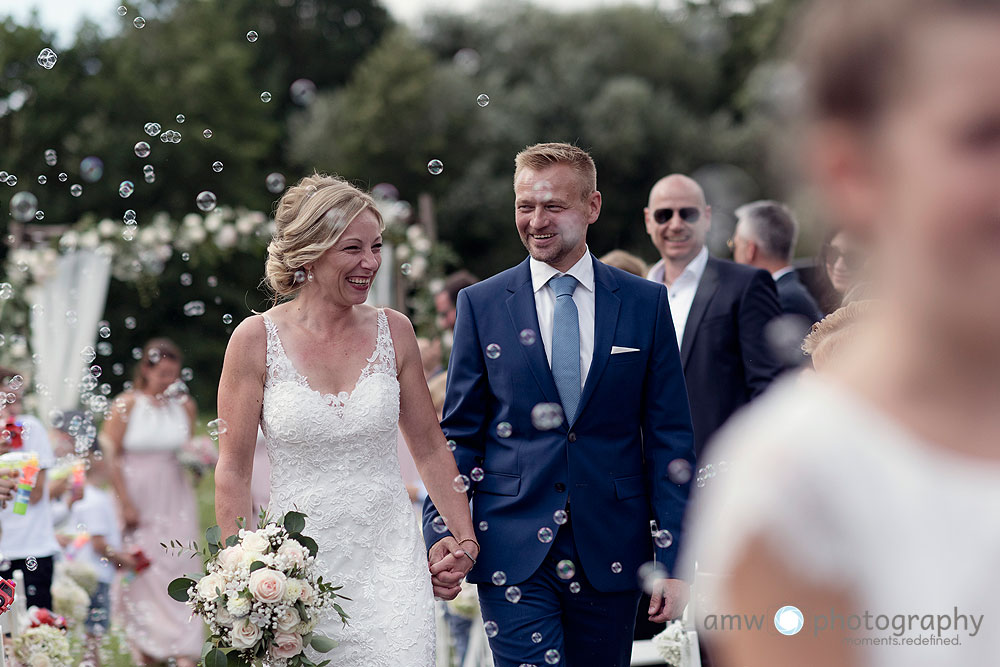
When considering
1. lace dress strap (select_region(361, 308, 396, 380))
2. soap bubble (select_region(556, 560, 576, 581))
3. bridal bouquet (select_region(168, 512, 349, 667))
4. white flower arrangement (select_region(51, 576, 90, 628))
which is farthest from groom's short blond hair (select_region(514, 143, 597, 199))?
white flower arrangement (select_region(51, 576, 90, 628))

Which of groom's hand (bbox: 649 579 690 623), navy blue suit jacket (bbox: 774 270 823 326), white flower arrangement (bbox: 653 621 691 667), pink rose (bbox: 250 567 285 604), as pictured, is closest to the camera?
pink rose (bbox: 250 567 285 604)

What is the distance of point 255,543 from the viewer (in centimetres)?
355

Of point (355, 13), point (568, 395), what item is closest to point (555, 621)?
point (568, 395)

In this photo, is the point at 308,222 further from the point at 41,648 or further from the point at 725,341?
the point at 41,648

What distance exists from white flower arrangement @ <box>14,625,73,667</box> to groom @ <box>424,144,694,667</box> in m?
2.15

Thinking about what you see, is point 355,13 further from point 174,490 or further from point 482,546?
point 482,546

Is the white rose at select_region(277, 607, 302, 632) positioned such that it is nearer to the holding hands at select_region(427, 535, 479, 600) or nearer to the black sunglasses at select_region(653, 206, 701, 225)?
the holding hands at select_region(427, 535, 479, 600)

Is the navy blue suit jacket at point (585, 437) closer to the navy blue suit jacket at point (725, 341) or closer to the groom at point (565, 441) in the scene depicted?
the groom at point (565, 441)

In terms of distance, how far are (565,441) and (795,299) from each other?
103 inches

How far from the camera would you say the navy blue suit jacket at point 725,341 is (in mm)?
5418

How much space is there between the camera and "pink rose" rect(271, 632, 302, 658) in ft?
11.6

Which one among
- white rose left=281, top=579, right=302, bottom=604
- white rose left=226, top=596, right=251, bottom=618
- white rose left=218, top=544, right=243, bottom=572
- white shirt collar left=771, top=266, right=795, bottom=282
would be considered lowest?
white rose left=226, top=596, right=251, bottom=618
